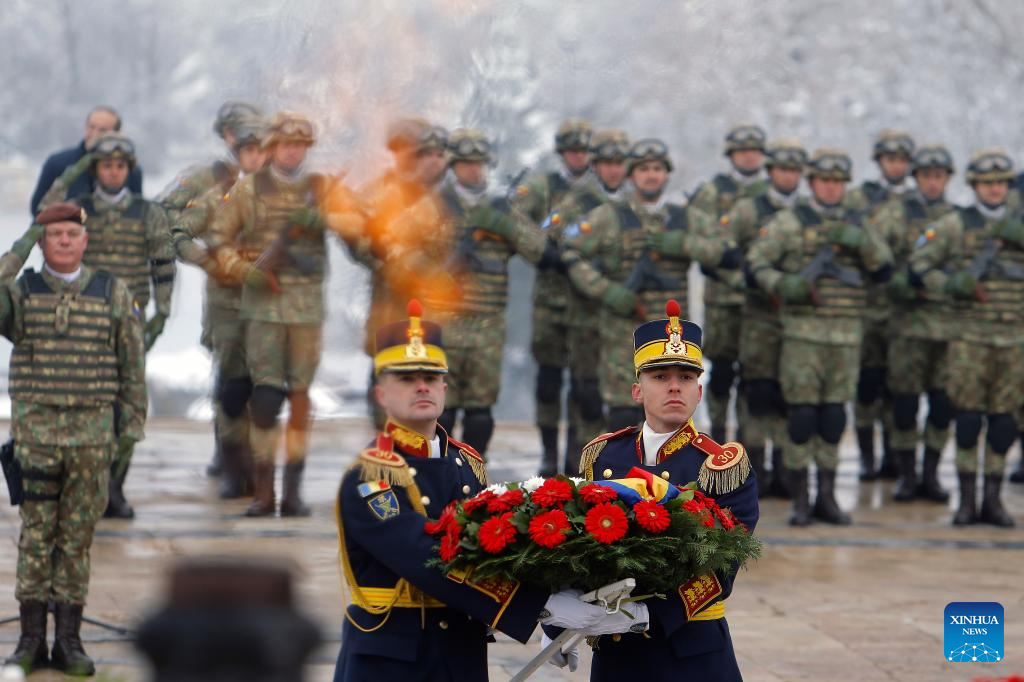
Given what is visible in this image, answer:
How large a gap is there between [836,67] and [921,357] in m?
17.8

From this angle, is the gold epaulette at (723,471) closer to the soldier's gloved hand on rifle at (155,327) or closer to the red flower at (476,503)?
the red flower at (476,503)

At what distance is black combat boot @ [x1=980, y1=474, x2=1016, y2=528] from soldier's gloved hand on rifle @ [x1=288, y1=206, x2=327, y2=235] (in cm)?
489

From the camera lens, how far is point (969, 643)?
715 cm

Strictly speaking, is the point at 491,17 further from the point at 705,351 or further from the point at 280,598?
the point at 280,598

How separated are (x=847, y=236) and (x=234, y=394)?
4274 millimetres

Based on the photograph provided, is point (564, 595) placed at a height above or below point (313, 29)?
below

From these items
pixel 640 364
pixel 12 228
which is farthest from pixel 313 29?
pixel 640 364

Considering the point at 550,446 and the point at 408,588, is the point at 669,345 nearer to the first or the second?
the point at 408,588

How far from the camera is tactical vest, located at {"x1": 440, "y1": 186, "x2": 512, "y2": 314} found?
37.0 feet

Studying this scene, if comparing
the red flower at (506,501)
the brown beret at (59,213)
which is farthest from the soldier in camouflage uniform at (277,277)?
the red flower at (506,501)

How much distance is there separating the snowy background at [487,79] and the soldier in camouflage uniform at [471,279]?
1023mm

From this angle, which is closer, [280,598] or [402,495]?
[280,598]

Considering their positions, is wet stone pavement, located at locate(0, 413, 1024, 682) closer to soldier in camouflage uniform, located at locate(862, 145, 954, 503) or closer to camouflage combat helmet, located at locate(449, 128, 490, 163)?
soldier in camouflage uniform, located at locate(862, 145, 954, 503)

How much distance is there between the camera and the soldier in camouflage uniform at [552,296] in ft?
41.8
